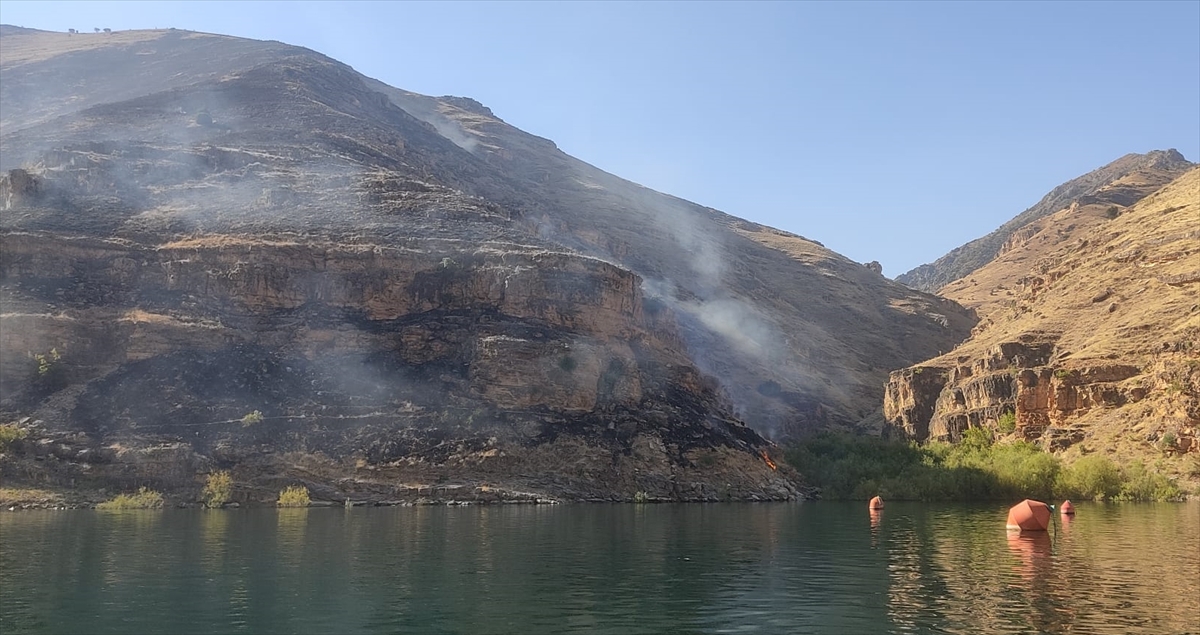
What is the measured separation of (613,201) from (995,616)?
175m

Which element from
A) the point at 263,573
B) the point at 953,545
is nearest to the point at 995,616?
the point at 953,545

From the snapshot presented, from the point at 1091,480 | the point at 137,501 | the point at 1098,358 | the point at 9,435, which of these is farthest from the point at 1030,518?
the point at 9,435

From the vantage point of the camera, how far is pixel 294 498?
70500 mm

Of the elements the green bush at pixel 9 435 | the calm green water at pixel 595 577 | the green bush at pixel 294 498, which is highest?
the green bush at pixel 9 435

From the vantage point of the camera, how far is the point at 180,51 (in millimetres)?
189625

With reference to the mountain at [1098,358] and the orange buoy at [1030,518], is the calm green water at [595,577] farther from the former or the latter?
the mountain at [1098,358]

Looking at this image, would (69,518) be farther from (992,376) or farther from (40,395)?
(992,376)

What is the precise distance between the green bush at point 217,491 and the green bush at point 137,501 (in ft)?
10.3

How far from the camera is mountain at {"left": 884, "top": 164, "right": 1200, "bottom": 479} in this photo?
79.9 metres

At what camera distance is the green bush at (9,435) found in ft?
226

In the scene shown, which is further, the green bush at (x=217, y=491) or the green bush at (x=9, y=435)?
the green bush at (x=217, y=491)

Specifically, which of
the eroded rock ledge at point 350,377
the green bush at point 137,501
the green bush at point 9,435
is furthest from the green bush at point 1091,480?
the green bush at point 9,435

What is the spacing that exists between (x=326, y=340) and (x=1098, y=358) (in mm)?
72129

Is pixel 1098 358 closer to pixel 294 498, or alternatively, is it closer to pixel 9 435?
pixel 294 498
